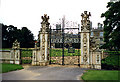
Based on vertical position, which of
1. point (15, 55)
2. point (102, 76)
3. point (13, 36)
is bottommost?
point (102, 76)

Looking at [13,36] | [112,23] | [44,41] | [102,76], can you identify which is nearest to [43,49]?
[44,41]

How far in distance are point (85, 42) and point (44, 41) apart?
3.81 meters

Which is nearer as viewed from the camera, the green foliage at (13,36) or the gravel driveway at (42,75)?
the gravel driveway at (42,75)

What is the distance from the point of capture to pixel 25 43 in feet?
154

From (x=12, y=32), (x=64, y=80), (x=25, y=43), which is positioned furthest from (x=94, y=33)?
(x=64, y=80)

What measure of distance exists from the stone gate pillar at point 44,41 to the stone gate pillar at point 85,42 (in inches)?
129

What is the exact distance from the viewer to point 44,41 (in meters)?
11.6

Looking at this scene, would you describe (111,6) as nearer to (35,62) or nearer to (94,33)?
(35,62)

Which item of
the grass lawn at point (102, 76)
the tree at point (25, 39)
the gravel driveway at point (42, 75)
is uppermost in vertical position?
the tree at point (25, 39)

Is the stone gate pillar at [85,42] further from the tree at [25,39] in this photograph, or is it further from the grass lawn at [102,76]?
the tree at [25,39]

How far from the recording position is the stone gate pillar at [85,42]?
34.1ft

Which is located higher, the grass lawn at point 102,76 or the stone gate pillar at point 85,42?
the stone gate pillar at point 85,42

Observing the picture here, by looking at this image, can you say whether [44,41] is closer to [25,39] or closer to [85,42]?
[85,42]

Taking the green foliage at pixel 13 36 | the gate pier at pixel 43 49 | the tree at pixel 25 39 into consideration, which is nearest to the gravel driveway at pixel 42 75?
the gate pier at pixel 43 49
